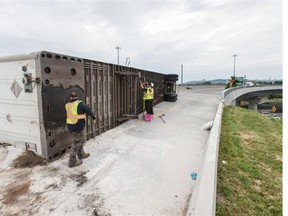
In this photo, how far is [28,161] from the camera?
428cm

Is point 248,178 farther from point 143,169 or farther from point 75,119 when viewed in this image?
point 75,119

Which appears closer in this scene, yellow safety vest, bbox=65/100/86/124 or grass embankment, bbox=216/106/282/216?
grass embankment, bbox=216/106/282/216

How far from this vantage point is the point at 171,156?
4773mm

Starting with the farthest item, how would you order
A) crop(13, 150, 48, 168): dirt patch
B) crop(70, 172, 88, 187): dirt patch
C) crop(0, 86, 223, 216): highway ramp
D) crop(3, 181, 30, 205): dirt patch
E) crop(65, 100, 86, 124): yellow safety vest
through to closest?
crop(13, 150, 48, 168): dirt patch < crop(65, 100, 86, 124): yellow safety vest < crop(70, 172, 88, 187): dirt patch < crop(3, 181, 30, 205): dirt patch < crop(0, 86, 223, 216): highway ramp

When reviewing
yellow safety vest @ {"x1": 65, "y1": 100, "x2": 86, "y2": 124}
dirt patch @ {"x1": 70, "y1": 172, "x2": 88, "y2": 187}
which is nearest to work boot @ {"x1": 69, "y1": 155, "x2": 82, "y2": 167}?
dirt patch @ {"x1": 70, "y1": 172, "x2": 88, "y2": 187}

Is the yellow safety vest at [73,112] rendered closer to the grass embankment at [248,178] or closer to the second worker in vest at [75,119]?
the second worker in vest at [75,119]

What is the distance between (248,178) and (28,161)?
501 cm

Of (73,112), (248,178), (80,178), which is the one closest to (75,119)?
(73,112)

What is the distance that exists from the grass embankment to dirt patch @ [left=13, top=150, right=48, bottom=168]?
3.86 meters

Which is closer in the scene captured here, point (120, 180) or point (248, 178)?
point (120, 180)

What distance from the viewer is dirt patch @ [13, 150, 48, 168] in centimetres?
421

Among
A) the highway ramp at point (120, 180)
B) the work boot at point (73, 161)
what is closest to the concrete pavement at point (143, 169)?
the highway ramp at point (120, 180)

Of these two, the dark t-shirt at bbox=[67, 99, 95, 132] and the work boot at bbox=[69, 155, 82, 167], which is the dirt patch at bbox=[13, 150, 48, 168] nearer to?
the work boot at bbox=[69, 155, 82, 167]
